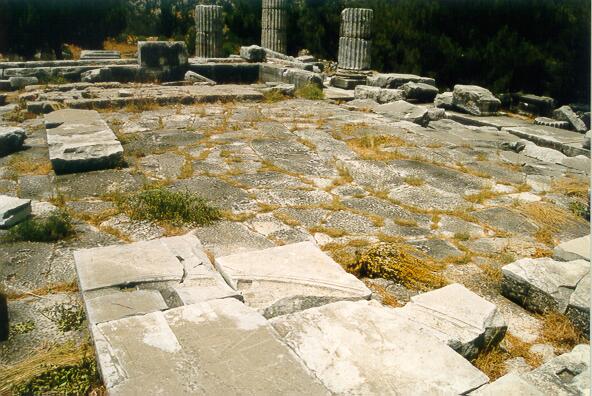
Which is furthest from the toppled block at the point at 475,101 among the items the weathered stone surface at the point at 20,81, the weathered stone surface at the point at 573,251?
the weathered stone surface at the point at 20,81

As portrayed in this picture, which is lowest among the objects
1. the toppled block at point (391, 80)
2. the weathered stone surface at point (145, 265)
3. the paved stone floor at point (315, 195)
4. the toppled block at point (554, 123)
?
the toppled block at point (554, 123)

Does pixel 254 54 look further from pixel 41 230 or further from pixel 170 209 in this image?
pixel 41 230

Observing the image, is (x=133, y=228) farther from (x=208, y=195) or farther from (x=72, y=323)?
(x=72, y=323)

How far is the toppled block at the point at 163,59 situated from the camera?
1196cm

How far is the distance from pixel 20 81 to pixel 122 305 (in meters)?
10.0


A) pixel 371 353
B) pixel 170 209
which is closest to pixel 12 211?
pixel 170 209

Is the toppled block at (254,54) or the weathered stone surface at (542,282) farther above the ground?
the toppled block at (254,54)

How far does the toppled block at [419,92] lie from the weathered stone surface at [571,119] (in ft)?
7.57

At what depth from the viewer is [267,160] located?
639 cm

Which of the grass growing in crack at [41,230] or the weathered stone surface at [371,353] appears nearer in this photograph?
the weathered stone surface at [371,353]

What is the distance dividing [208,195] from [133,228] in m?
0.97

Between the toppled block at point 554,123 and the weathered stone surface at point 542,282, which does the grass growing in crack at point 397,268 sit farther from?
the toppled block at point 554,123

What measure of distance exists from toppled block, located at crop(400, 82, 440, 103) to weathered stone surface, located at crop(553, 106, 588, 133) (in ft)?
7.57

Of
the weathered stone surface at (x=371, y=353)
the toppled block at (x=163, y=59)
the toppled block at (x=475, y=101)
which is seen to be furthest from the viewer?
the toppled block at (x=163, y=59)
